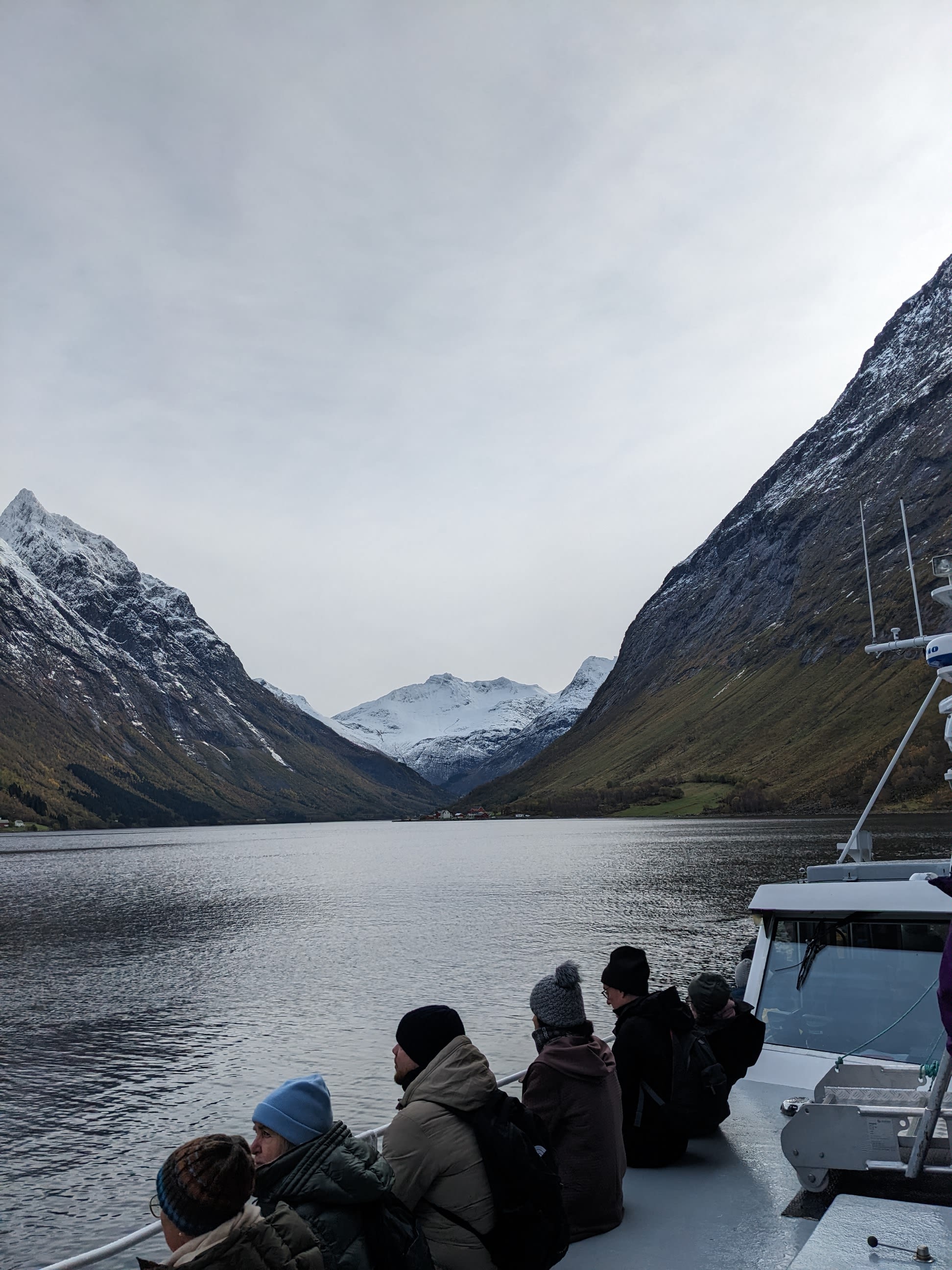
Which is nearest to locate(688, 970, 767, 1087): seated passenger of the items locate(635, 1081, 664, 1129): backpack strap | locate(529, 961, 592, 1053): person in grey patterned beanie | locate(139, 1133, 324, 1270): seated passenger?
locate(635, 1081, 664, 1129): backpack strap

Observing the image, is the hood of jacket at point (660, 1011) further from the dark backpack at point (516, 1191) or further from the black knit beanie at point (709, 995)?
the dark backpack at point (516, 1191)

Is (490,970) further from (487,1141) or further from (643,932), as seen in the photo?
(487,1141)

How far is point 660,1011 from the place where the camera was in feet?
30.7

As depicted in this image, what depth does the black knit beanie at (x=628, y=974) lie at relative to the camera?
9.48 meters

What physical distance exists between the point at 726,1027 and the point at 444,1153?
17.2 ft

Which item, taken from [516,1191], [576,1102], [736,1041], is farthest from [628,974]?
[516,1191]

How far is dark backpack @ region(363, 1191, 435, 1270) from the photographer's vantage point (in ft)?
18.2

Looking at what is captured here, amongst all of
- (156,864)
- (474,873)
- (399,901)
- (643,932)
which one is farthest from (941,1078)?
(156,864)

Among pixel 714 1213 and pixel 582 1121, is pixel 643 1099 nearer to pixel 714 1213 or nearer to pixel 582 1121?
pixel 714 1213

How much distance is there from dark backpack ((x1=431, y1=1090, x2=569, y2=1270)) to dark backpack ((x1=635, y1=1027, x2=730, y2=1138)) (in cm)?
346

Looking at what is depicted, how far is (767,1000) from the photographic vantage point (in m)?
12.6

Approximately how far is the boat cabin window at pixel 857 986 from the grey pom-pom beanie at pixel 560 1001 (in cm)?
475

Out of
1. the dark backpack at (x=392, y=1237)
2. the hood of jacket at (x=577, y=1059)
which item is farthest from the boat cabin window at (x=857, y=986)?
the dark backpack at (x=392, y=1237)

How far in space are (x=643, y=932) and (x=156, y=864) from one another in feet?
299
